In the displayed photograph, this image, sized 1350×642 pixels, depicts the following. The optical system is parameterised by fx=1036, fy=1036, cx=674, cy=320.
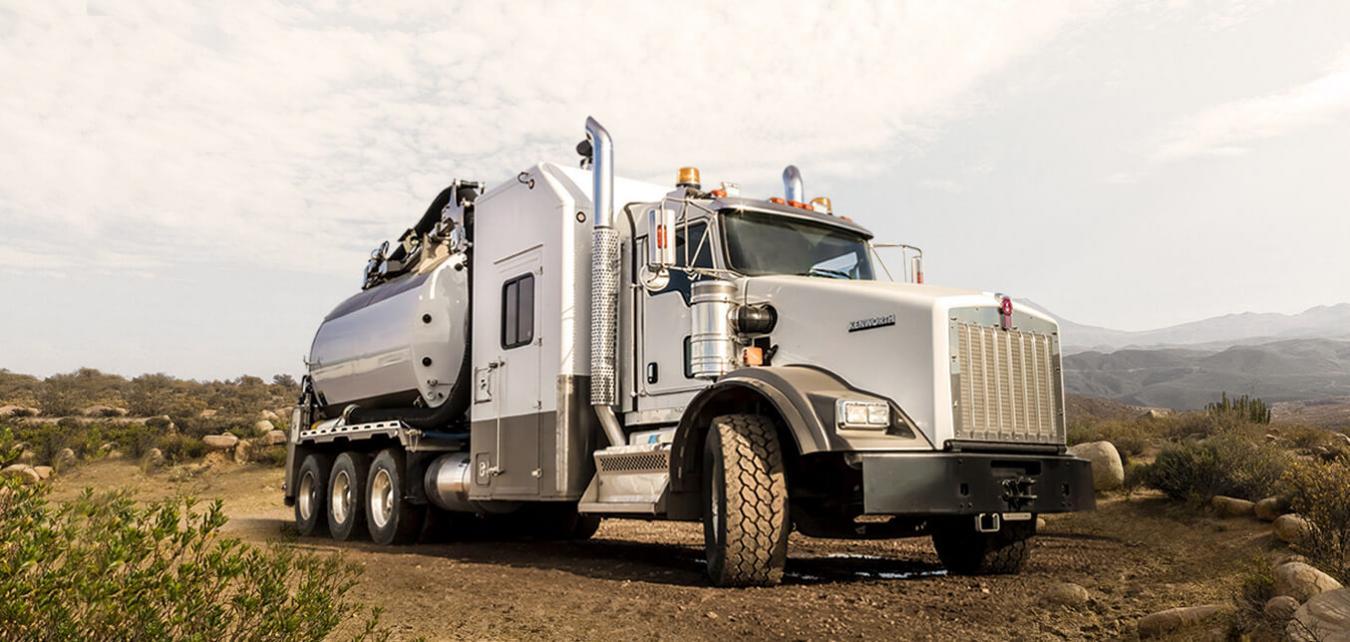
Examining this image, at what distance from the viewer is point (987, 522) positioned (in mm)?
7461

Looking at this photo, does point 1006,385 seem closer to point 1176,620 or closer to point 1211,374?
point 1176,620

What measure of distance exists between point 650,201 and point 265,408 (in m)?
36.0

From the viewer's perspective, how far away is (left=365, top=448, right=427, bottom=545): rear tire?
39.9 feet

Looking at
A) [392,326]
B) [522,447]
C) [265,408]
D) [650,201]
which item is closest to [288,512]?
[392,326]

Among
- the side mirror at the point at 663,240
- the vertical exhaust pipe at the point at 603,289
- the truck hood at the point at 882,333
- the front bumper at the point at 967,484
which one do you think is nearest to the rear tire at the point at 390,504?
the vertical exhaust pipe at the point at 603,289

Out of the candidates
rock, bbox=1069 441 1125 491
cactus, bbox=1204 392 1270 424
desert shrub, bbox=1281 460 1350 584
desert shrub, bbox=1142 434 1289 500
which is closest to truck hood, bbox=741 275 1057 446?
desert shrub, bbox=1281 460 1350 584

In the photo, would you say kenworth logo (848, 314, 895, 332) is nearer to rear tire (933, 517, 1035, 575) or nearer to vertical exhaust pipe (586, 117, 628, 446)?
rear tire (933, 517, 1035, 575)

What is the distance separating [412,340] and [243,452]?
58.9 feet

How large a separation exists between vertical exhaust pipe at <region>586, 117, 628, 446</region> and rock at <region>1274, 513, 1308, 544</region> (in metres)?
5.96

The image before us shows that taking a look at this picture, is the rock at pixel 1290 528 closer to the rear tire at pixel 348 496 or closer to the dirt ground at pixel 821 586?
the dirt ground at pixel 821 586

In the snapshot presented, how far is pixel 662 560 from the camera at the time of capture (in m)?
10.1

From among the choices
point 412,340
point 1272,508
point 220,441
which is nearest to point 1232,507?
point 1272,508

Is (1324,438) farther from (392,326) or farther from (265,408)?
(265,408)

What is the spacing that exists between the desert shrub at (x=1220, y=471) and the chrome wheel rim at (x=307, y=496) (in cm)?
1104
